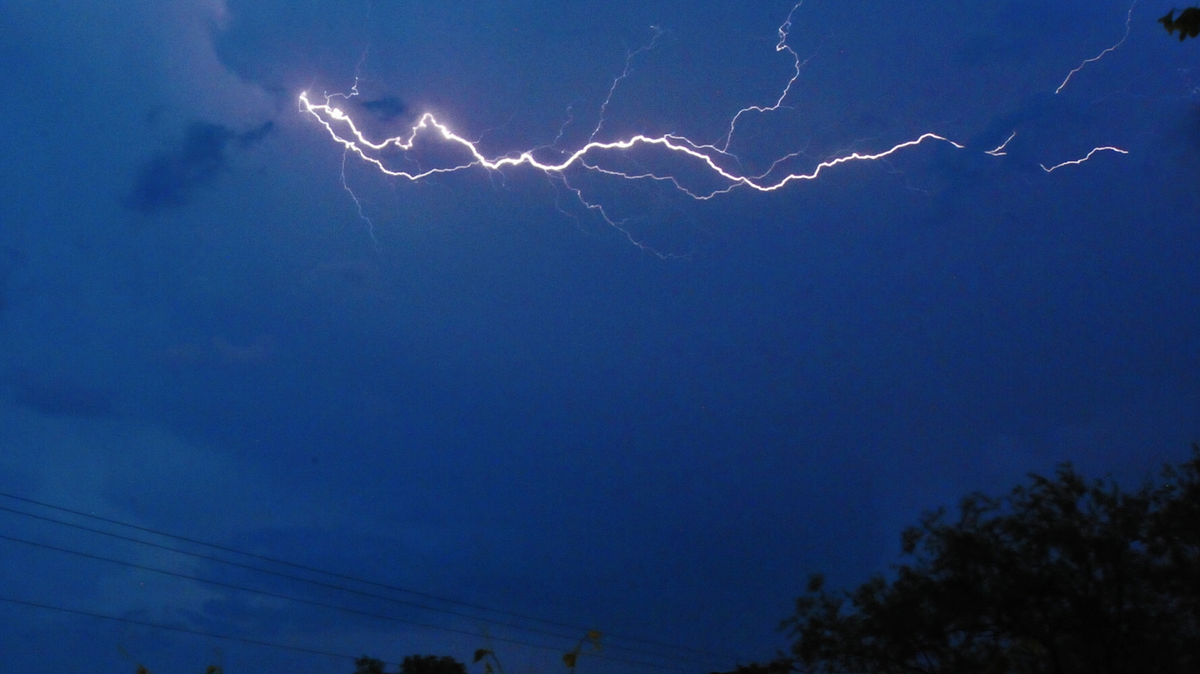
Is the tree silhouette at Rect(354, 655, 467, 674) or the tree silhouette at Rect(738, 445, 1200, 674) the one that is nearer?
the tree silhouette at Rect(738, 445, 1200, 674)

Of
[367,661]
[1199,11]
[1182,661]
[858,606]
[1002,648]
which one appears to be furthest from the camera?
[367,661]

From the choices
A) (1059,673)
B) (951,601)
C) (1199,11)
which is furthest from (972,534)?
(1199,11)

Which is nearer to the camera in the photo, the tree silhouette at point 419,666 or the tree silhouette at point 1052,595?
the tree silhouette at point 1052,595

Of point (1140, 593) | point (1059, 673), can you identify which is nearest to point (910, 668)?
point (1059, 673)

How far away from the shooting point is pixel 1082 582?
49.6 feet

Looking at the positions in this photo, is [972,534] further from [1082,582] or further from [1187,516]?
[1187,516]

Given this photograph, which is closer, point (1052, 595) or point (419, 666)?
point (1052, 595)

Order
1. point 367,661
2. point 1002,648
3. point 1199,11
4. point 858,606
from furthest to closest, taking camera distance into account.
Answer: point 367,661, point 858,606, point 1002,648, point 1199,11

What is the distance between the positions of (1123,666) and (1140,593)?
1162 mm

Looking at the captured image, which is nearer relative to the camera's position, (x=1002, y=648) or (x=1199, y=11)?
(x=1199, y=11)

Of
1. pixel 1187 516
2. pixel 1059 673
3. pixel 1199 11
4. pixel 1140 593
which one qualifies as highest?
pixel 1187 516

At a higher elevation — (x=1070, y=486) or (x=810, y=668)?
(x=1070, y=486)

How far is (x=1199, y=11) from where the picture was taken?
3.88 metres

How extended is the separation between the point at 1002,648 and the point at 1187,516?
11.8ft
